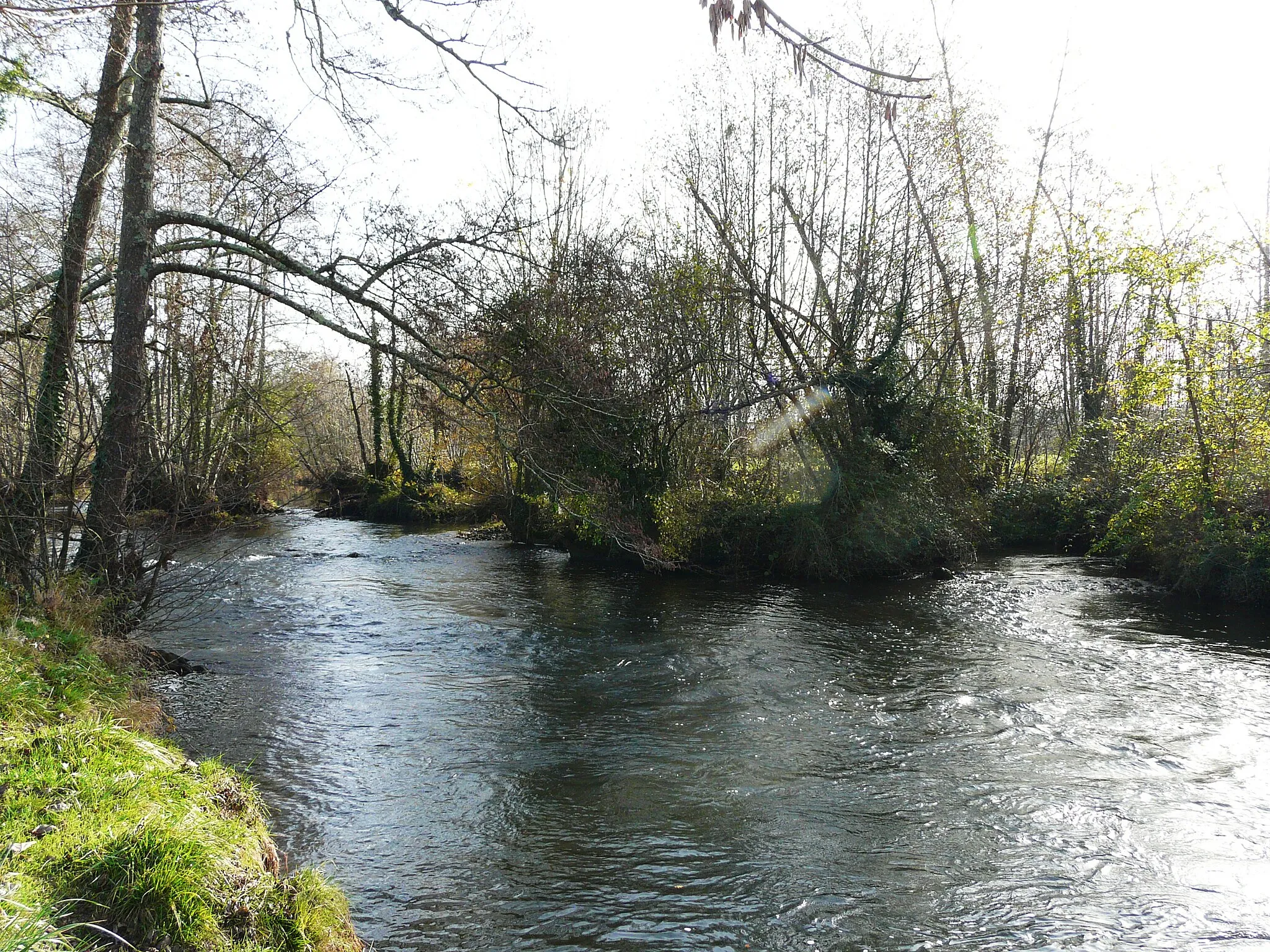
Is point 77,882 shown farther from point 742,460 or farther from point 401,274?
point 742,460

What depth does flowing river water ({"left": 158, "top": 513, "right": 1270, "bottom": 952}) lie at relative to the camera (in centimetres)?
515

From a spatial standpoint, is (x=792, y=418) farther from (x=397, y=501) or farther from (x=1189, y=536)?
(x=397, y=501)

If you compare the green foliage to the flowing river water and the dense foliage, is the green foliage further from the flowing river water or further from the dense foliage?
the flowing river water

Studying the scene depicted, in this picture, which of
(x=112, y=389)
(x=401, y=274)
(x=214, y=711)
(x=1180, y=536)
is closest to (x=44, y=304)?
(x=112, y=389)

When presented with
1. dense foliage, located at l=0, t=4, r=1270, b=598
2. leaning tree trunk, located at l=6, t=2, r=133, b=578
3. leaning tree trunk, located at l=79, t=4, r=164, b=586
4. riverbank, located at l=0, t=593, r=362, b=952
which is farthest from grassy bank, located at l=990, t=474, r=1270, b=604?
leaning tree trunk, located at l=6, t=2, r=133, b=578

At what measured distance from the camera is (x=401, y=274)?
9562mm

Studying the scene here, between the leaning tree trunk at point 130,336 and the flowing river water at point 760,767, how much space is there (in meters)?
1.83

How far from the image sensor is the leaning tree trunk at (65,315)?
27.7 ft

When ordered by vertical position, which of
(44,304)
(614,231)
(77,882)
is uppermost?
(614,231)

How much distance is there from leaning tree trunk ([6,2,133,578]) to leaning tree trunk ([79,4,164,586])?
0.29 m

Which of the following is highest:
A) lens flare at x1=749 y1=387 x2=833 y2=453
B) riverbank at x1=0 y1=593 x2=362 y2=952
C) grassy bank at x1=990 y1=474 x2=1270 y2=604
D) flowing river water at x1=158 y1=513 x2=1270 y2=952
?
lens flare at x1=749 y1=387 x2=833 y2=453

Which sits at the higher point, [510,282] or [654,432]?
[510,282]

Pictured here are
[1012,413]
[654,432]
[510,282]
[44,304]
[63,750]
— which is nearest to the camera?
[63,750]

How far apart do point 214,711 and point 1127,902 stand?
7.99m
